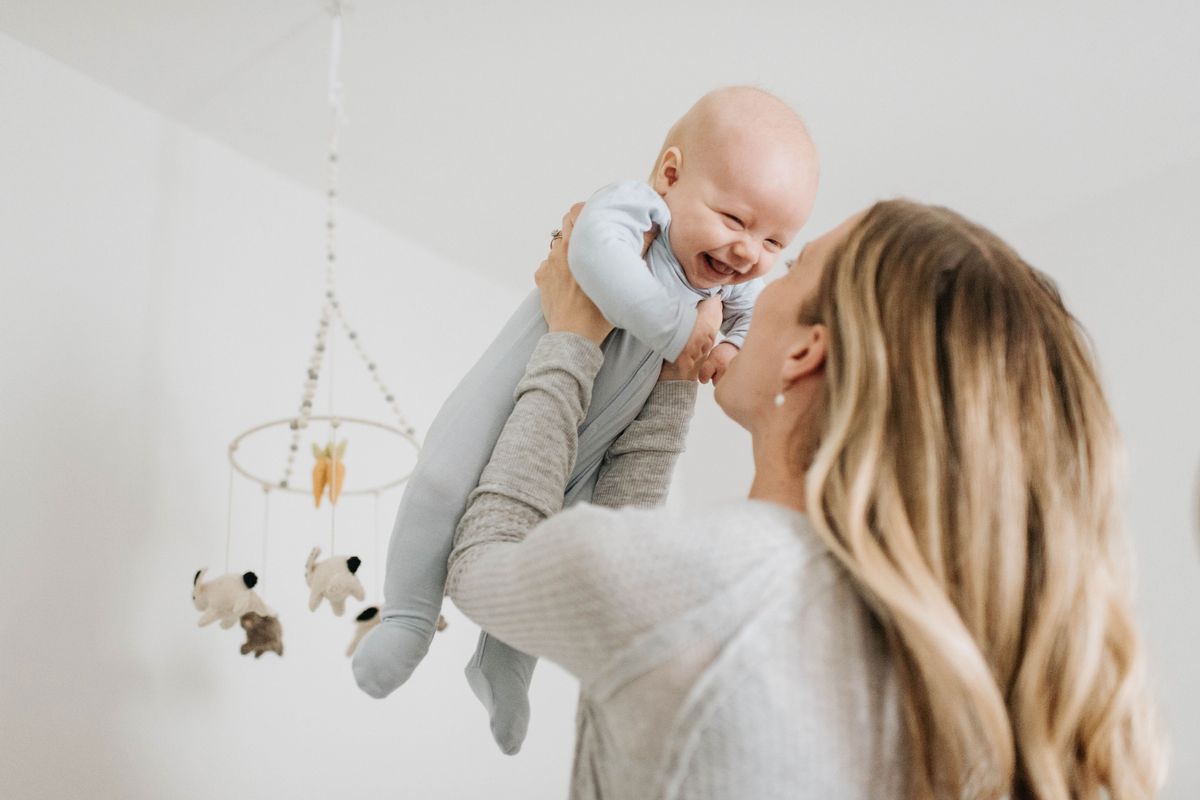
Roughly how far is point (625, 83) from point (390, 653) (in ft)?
4.95

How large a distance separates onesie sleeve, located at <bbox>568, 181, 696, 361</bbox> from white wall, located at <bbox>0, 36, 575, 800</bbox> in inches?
52.2

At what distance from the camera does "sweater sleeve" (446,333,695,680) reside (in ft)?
2.31

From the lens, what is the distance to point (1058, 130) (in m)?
2.36

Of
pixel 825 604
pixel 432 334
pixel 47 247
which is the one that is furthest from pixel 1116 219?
pixel 47 247

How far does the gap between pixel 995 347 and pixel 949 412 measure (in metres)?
0.06

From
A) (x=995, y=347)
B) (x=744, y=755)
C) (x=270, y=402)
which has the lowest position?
(x=744, y=755)

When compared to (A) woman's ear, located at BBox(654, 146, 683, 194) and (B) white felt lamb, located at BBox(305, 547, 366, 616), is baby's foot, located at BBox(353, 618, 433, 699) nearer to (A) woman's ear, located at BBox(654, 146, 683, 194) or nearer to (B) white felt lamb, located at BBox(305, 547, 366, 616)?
(A) woman's ear, located at BBox(654, 146, 683, 194)

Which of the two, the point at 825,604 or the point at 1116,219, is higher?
the point at 1116,219

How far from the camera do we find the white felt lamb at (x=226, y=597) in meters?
1.76

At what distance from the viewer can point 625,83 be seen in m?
2.15

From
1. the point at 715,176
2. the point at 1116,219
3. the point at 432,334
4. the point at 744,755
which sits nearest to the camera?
the point at 744,755

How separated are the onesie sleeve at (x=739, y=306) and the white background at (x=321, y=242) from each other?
95cm

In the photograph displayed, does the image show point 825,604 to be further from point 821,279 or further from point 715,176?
point 715,176

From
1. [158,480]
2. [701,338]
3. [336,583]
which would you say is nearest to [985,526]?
[701,338]
